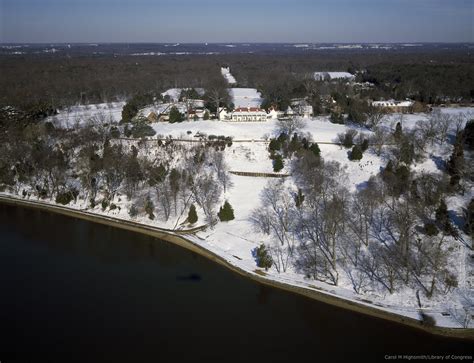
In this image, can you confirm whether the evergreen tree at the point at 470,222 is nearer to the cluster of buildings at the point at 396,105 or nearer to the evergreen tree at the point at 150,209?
the evergreen tree at the point at 150,209

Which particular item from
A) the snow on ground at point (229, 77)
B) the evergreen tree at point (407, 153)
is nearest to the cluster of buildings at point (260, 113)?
the evergreen tree at point (407, 153)

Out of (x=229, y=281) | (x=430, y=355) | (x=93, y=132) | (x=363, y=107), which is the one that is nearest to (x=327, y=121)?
(x=363, y=107)

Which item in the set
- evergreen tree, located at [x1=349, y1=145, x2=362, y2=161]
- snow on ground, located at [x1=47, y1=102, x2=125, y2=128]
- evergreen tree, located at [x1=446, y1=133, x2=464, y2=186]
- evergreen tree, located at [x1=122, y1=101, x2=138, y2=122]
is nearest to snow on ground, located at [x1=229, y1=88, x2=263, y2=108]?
evergreen tree, located at [x1=122, y1=101, x2=138, y2=122]

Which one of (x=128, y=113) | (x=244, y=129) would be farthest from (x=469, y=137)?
(x=128, y=113)

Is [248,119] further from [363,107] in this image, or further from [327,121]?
[363,107]

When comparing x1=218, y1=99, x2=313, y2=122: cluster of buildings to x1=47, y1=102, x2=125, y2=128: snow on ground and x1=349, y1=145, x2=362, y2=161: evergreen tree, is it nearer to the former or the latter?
x1=47, y1=102, x2=125, y2=128: snow on ground
